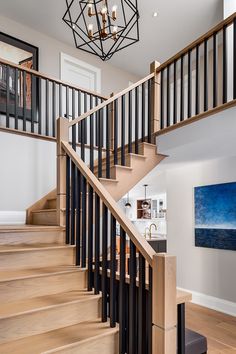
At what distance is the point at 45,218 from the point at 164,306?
218cm

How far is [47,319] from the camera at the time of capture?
6.84 feet

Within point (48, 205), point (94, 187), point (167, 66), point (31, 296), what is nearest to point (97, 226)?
point (94, 187)

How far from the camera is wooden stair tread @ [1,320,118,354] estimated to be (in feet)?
5.92

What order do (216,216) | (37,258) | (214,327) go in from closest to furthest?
(37,258) < (214,327) < (216,216)

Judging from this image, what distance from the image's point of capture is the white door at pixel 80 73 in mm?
5926

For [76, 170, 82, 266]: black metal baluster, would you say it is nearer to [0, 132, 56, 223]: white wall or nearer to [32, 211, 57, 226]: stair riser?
[32, 211, 57, 226]: stair riser

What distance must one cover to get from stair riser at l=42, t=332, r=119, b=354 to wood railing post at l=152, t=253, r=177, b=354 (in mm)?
363

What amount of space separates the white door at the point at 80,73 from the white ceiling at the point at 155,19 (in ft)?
1.21

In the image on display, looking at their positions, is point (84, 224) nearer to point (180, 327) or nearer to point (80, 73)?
point (180, 327)

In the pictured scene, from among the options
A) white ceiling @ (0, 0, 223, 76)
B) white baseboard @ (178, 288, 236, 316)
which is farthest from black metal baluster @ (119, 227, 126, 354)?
white ceiling @ (0, 0, 223, 76)

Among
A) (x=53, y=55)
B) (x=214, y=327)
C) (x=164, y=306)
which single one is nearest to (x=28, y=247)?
(x=164, y=306)

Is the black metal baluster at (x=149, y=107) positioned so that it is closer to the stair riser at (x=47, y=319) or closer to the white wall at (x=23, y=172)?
the white wall at (x=23, y=172)

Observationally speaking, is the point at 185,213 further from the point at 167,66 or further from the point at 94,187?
the point at 94,187

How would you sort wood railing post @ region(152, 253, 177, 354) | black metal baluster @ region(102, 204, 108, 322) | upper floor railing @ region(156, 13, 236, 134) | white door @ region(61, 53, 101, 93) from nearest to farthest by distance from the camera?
wood railing post @ region(152, 253, 177, 354) < black metal baluster @ region(102, 204, 108, 322) < upper floor railing @ region(156, 13, 236, 134) < white door @ region(61, 53, 101, 93)
